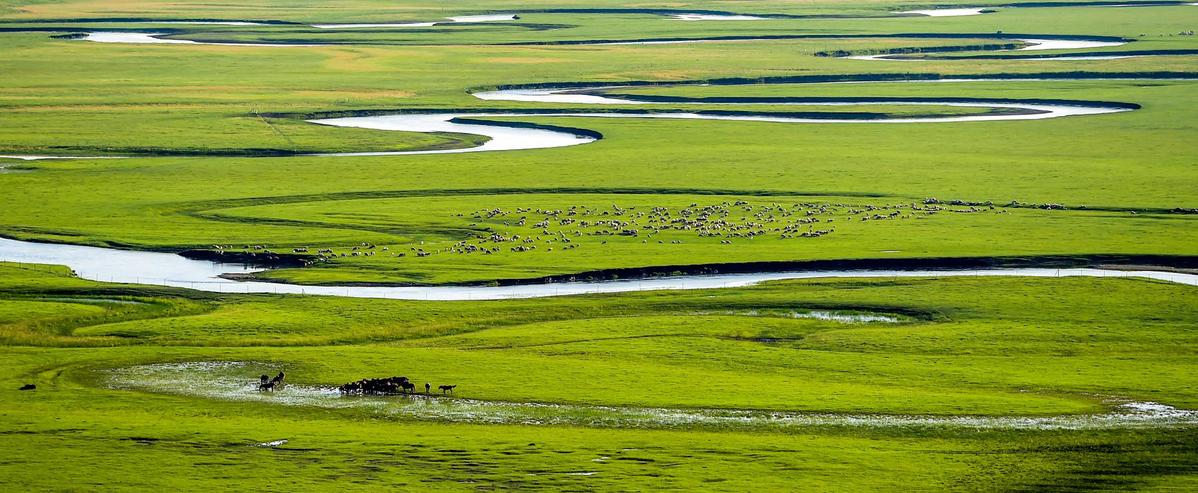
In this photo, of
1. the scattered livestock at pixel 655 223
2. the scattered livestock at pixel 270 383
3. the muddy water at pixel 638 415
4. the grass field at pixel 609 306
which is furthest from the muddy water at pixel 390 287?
the muddy water at pixel 638 415

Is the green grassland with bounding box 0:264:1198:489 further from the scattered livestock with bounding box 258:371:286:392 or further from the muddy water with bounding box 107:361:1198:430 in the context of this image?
the scattered livestock with bounding box 258:371:286:392

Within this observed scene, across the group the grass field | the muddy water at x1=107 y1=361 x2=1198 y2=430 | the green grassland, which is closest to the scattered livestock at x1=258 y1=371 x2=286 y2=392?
the muddy water at x1=107 y1=361 x2=1198 y2=430

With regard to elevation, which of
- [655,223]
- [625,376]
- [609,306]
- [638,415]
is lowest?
[638,415]

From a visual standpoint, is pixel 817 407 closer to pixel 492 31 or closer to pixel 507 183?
pixel 507 183

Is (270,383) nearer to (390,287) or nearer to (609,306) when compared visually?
(609,306)

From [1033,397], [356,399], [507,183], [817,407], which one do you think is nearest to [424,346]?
[356,399]

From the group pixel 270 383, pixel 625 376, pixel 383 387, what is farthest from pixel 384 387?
pixel 625 376

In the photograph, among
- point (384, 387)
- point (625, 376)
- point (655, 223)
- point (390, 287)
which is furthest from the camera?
point (655, 223)
